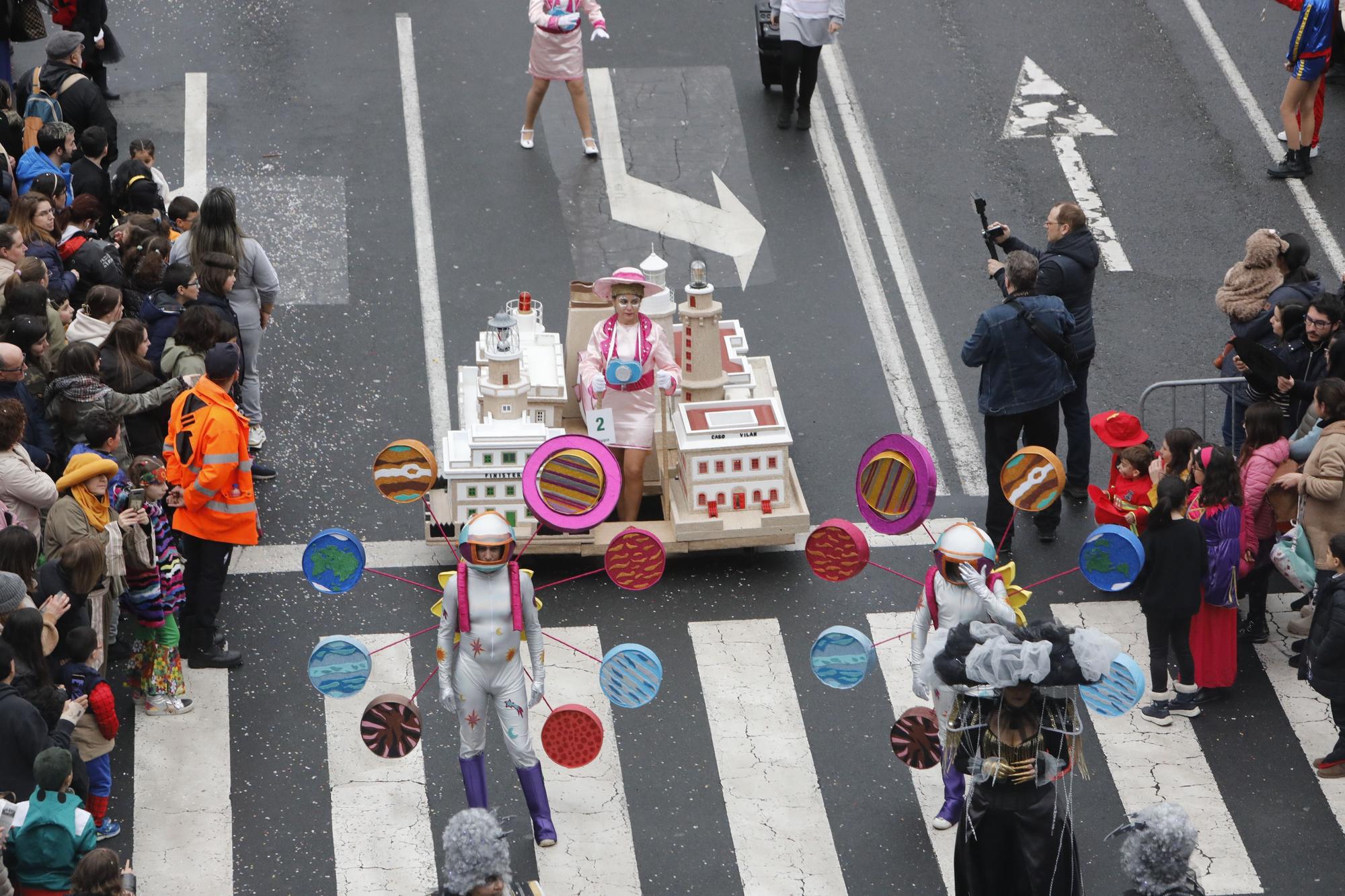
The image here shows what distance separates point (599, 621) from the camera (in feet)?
41.3

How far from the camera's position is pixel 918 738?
1062 centimetres

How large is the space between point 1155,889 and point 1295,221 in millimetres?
9538

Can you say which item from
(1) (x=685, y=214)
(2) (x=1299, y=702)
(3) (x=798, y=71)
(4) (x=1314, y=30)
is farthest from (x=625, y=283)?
(4) (x=1314, y=30)

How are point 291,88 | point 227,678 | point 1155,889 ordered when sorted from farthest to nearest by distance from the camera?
point 291,88, point 227,678, point 1155,889

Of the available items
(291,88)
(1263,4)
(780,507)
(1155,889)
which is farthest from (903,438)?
(1263,4)

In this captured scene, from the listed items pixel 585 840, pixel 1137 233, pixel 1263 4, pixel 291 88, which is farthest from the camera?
pixel 1263 4

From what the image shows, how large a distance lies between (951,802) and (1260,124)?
906cm

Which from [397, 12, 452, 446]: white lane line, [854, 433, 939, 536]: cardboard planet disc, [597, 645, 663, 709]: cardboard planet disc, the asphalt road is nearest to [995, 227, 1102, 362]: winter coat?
the asphalt road

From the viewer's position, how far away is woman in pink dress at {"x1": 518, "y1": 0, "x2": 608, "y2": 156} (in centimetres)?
1636

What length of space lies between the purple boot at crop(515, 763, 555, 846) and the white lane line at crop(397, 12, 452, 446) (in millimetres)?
3555

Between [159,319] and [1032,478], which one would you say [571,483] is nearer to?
[1032,478]

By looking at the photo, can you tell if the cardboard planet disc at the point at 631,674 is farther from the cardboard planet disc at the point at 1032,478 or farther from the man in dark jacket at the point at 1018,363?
the man in dark jacket at the point at 1018,363

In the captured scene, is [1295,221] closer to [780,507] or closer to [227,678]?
[780,507]

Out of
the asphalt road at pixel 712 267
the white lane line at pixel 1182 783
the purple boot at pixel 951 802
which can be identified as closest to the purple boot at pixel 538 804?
the asphalt road at pixel 712 267
